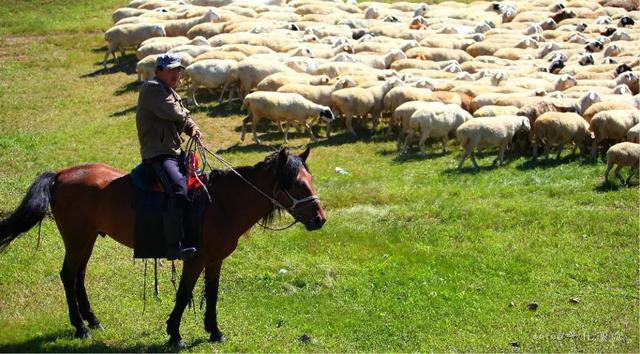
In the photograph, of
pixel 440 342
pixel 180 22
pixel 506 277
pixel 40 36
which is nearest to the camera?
pixel 440 342

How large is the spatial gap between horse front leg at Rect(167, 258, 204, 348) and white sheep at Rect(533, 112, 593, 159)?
36.4 ft

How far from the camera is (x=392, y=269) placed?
12.9m

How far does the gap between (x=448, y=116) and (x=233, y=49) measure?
9092 mm

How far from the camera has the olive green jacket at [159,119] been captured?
31.0 feet

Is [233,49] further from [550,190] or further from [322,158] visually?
[550,190]

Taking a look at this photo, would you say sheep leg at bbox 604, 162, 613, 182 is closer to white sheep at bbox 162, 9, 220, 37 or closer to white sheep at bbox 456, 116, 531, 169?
white sheep at bbox 456, 116, 531, 169

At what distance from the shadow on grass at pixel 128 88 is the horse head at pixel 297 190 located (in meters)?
17.2

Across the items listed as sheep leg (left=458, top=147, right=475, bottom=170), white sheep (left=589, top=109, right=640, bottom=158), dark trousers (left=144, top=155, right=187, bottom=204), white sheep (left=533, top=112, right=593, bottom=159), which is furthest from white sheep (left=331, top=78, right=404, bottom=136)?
dark trousers (left=144, top=155, right=187, bottom=204)

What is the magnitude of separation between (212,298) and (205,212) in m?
1.00

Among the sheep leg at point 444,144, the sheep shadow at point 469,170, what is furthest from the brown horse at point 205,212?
the sheep leg at point 444,144

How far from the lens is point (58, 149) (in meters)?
20.0

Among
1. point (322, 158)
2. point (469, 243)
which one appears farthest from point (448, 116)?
point (469, 243)

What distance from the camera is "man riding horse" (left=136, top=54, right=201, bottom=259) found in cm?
948

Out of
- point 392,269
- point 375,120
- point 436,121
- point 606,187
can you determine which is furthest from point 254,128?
point 392,269
